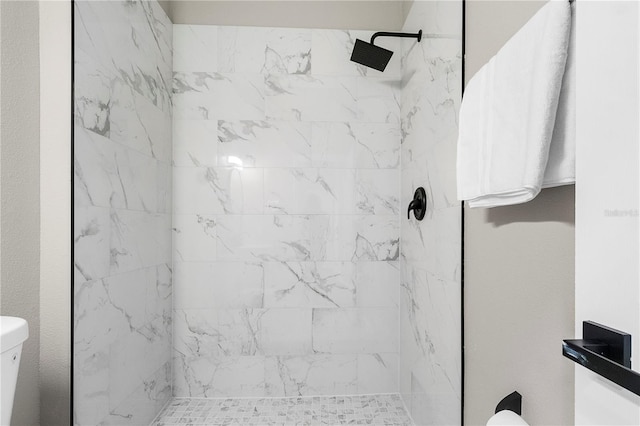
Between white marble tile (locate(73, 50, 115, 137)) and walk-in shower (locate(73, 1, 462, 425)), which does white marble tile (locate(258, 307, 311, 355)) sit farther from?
white marble tile (locate(73, 50, 115, 137))

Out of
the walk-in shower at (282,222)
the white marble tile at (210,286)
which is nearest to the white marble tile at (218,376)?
the walk-in shower at (282,222)

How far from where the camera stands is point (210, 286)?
7.47 feet

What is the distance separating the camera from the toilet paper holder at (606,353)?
0.47m

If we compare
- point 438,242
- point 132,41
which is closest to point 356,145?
point 438,242

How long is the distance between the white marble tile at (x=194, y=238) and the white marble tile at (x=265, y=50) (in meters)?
0.88

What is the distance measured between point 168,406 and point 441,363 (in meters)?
1.51

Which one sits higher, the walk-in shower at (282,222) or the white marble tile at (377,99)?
the white marble tile at (377,99)

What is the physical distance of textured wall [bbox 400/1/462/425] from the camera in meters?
1.47

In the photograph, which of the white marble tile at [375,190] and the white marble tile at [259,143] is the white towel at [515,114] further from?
the white marble tile at [259,143]

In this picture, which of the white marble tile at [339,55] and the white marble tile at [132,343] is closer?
the white marble tile at [132,343]

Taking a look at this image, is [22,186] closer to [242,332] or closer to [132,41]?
[132,41]

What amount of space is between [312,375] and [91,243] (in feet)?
4.61

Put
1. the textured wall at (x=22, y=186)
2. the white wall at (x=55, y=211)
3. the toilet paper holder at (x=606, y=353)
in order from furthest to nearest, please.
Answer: the white wall at (x=55, y=211), the textured wall at (x=22, y=186), the toilet paper holder at (x=606, y=353)

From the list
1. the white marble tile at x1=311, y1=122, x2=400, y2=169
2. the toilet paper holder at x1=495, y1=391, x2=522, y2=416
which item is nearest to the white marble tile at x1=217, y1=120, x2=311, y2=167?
the white marble tile at x1=311, y1=122, x2=400, y2=169
